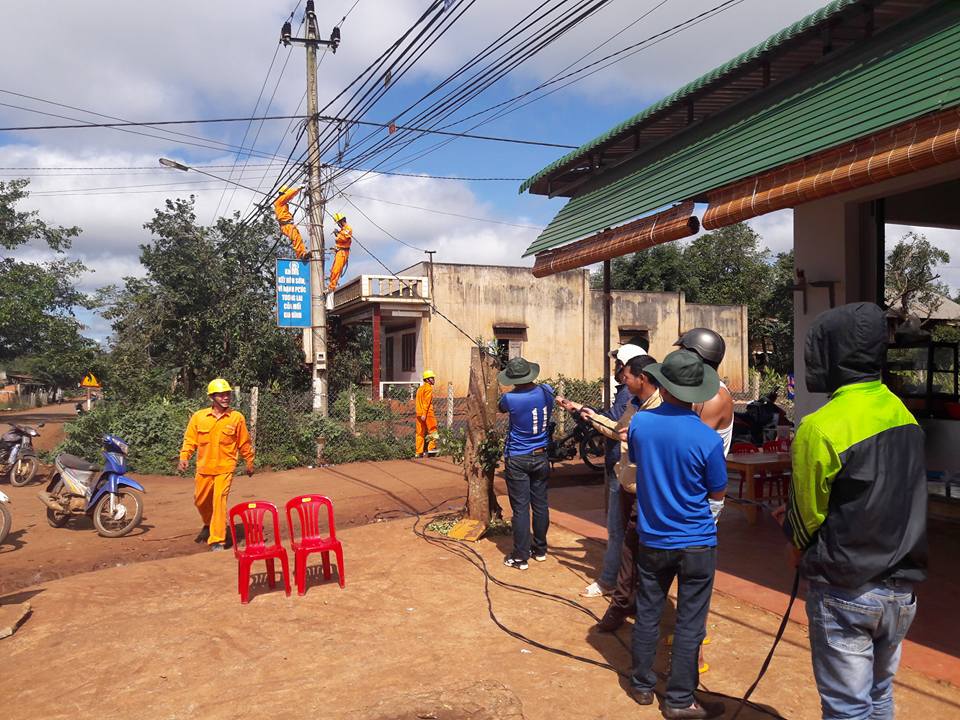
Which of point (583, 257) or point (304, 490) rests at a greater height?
point (583, 257)

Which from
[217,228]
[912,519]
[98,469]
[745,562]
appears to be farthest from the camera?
[217,228]

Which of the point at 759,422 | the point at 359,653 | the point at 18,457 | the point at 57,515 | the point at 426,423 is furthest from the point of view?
the point at 426,423

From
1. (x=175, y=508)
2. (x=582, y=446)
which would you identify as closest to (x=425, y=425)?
(x=582, y=446)

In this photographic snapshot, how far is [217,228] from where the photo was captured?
24.0 meters

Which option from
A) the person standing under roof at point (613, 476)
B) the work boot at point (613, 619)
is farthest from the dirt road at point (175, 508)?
the work boot at point (613, 619)

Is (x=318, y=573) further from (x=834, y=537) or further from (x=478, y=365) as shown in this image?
(x=834, y=537)

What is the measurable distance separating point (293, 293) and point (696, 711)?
41.5 feet

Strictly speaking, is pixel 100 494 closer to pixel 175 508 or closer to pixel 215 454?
pixel 175 508

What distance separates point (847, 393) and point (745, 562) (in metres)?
4.21

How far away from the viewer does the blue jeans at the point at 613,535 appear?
5.25 meters

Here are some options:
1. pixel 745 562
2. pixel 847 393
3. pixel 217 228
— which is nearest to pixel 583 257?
pixel 745 562

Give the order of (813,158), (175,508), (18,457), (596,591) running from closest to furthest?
(813,158) < (596,591) < (175,508) < (18,457)

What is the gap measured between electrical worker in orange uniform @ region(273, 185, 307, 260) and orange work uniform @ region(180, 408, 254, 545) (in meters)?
8.72

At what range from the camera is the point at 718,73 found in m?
7.01
